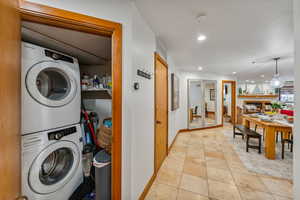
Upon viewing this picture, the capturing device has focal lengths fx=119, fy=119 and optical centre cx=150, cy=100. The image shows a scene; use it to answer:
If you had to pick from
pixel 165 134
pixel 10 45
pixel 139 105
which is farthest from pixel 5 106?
pixel 165 134

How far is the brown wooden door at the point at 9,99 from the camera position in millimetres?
584

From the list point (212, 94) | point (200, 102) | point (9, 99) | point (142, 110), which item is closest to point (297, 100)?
point (142, 110)

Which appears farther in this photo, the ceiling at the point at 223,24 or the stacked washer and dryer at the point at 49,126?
the ceiling at the point at 223,24

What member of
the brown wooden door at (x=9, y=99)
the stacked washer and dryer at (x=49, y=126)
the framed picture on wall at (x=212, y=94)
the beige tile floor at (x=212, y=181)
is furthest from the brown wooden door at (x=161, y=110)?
the framed picture on wall at (x=212, y=94)

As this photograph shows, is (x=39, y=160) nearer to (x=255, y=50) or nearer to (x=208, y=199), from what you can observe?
(x=208, y=199)

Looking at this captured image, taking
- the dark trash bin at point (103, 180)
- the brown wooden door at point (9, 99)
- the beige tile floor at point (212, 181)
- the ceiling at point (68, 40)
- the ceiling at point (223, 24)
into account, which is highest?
the ceiling at point (223, 24)

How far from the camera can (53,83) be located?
1.64 metres

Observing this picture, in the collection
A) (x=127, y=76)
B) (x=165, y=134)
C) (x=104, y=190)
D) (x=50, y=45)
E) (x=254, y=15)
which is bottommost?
(x=104, y=190)

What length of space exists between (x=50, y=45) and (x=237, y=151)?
4261 millimetres

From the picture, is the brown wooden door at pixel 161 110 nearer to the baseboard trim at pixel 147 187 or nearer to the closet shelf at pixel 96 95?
the baseboard trim at pixel 147 187

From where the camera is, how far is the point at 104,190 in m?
1.30

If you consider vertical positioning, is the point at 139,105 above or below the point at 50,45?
below

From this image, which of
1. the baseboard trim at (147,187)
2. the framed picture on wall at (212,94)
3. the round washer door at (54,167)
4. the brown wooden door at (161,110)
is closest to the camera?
the round washer door at (54,167)

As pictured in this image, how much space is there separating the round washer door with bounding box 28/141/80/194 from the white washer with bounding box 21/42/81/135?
27 cm
